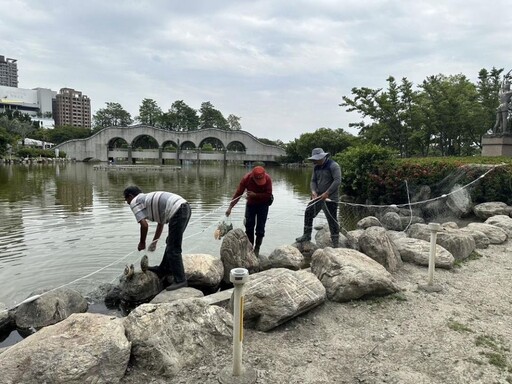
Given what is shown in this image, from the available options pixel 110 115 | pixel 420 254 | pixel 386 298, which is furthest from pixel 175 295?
pixel 110 115

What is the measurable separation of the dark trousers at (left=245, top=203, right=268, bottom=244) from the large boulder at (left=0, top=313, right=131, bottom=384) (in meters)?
3.81

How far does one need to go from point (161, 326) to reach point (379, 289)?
2584 millimetres

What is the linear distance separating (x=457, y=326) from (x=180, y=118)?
84.7 metres

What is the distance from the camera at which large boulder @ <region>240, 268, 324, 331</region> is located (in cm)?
372

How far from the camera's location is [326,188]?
22.7 ft

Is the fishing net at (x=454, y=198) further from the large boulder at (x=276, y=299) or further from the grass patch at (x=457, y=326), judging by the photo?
the large boulder at (x=276, y=299)

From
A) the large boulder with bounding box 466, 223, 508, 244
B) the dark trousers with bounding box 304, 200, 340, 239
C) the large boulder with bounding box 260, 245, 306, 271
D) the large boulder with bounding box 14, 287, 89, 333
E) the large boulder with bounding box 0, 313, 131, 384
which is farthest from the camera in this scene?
the large boulder with bounding box 466, 223, 508, 244

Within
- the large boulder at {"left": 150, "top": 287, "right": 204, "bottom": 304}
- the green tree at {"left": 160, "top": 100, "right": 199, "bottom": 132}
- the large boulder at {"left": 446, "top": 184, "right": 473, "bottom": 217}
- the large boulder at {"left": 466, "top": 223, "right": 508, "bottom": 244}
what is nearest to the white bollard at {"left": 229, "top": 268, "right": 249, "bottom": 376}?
the large boulder at {"left": 150, "top": 287, "right": 204, "bottom": 304}

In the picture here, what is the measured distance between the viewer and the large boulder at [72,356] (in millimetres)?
2598

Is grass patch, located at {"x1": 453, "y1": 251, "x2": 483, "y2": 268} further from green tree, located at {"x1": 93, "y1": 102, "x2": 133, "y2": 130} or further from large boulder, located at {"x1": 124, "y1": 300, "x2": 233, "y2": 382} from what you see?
green tree, located at {"x1": 93, "y1": 102, "x2": 133, "y2": 130}

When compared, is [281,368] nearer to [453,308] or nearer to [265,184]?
[453,308]

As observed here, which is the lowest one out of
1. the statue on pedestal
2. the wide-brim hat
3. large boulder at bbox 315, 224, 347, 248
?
large boulder at bbox 315, 224, 347, 248

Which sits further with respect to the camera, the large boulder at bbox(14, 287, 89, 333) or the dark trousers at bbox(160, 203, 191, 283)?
the dark trousers at bbox(160, 203, 191, 283)

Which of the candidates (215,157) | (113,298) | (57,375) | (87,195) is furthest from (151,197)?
(215,157)
